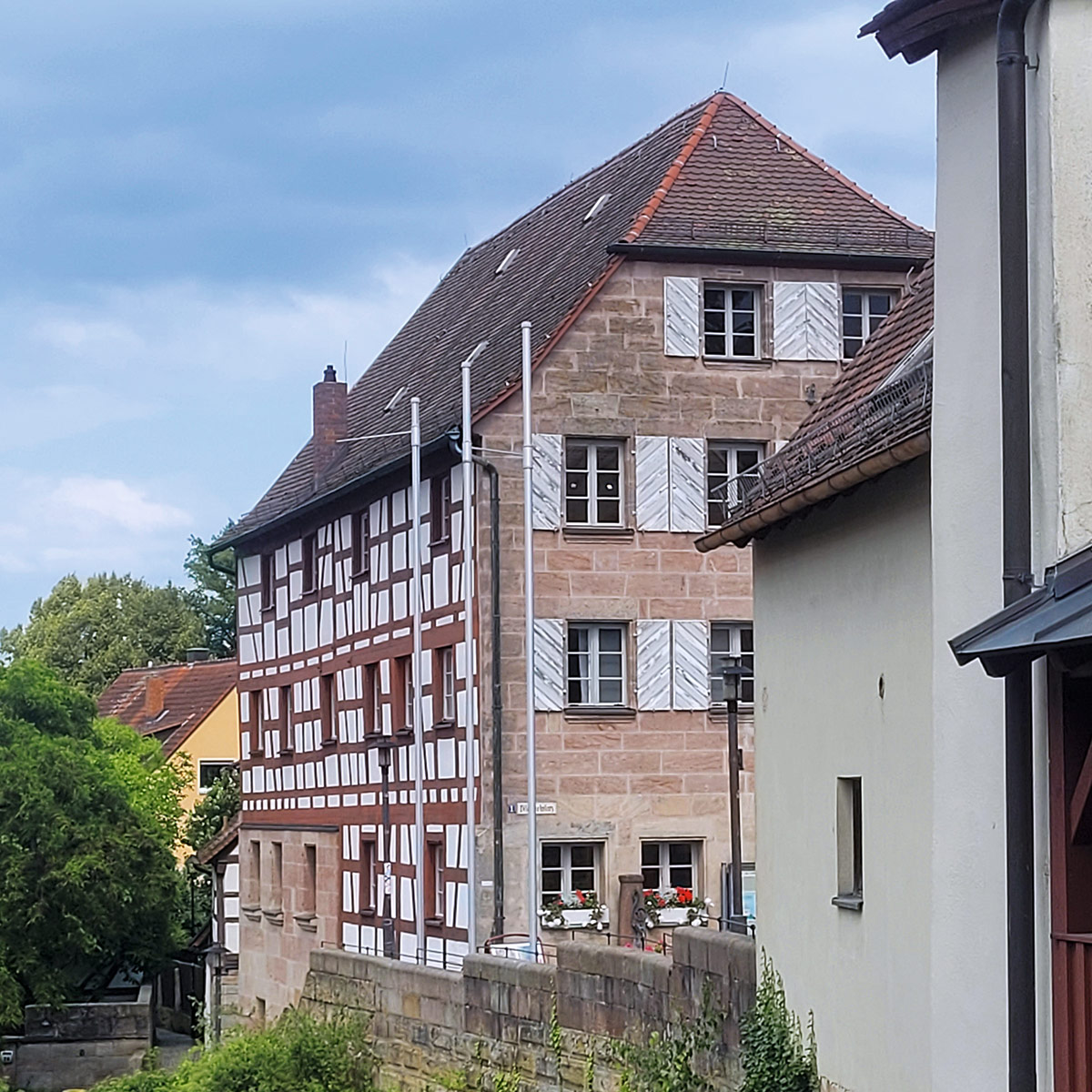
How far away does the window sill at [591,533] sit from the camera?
83.8 feet

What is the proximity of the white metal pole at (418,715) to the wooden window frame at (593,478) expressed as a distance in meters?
1.74

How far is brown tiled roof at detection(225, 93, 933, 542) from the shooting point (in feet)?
85.7

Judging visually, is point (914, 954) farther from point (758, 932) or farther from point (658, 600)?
point (658, 600)

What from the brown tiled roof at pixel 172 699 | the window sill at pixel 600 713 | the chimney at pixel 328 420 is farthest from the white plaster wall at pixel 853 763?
the brown tiled roof at pixel 172 699

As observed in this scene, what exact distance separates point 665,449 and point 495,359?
2.79 metres

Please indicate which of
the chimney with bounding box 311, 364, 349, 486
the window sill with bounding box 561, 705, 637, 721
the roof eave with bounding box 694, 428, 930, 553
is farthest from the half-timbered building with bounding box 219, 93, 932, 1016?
the roof eave with bounding box 694, 428, 930, 553

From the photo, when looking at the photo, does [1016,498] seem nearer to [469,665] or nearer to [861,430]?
[861,430]

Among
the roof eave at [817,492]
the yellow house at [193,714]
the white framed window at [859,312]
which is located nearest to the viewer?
the roof eave at [817,492]

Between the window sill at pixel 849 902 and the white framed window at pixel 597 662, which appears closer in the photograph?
the window sill at pixel 849 902

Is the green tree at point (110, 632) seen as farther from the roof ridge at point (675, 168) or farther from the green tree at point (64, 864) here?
the roof ridge at point (675, 168)

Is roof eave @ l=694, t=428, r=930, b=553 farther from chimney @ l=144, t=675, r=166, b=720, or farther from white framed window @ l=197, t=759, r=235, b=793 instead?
chimney @ l=144, t=675, r=166, b=720

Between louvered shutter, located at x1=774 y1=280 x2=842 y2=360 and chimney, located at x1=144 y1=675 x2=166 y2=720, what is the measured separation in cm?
3513

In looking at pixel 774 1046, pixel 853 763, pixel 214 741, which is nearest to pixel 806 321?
pixel 774 1046

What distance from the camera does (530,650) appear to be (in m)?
23.5
